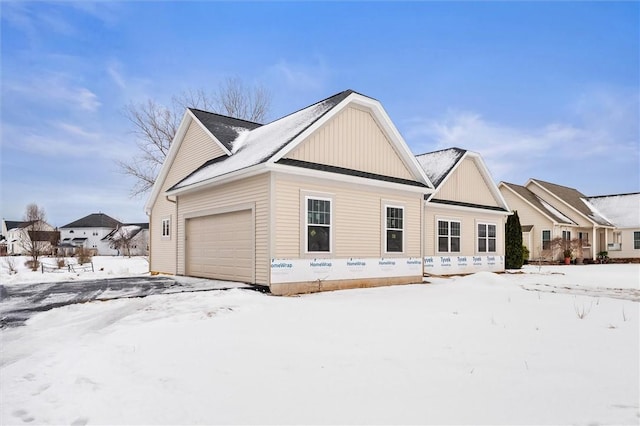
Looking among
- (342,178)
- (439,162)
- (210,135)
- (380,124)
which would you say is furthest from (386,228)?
(439,162)

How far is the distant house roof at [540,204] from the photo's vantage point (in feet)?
102

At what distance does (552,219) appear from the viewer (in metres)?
30.3

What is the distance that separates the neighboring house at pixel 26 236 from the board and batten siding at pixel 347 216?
80.3ft

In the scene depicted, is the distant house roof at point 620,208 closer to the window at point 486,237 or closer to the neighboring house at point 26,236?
the window at point 486,237

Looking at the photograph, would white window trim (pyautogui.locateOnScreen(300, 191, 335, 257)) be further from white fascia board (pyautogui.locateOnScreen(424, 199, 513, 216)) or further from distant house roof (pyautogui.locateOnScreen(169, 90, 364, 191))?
white fascia board (pyautogui.locateOnScreen(424, 199, 513, 216))

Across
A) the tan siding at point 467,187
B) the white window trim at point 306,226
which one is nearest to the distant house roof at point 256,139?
the white window trim at point 306,226

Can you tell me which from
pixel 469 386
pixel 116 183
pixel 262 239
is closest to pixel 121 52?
pixel 262 239

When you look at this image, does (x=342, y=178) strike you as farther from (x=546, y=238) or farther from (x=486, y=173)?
(x=546, y=238)

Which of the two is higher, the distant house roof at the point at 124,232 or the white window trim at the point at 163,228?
the white window trim at the point at 163,228

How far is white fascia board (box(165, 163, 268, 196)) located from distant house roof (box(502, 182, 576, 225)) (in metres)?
26.6

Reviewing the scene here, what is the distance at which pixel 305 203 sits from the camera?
38.9 ft

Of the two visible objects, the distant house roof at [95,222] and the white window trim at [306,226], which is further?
the distant house roof at [95,222]

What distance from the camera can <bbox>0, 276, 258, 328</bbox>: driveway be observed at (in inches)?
337

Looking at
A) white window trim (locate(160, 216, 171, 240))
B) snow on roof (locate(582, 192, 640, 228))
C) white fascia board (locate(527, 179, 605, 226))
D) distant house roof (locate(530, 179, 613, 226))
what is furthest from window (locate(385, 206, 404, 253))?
snow on roof (locate(582, 192, 640, 228))
